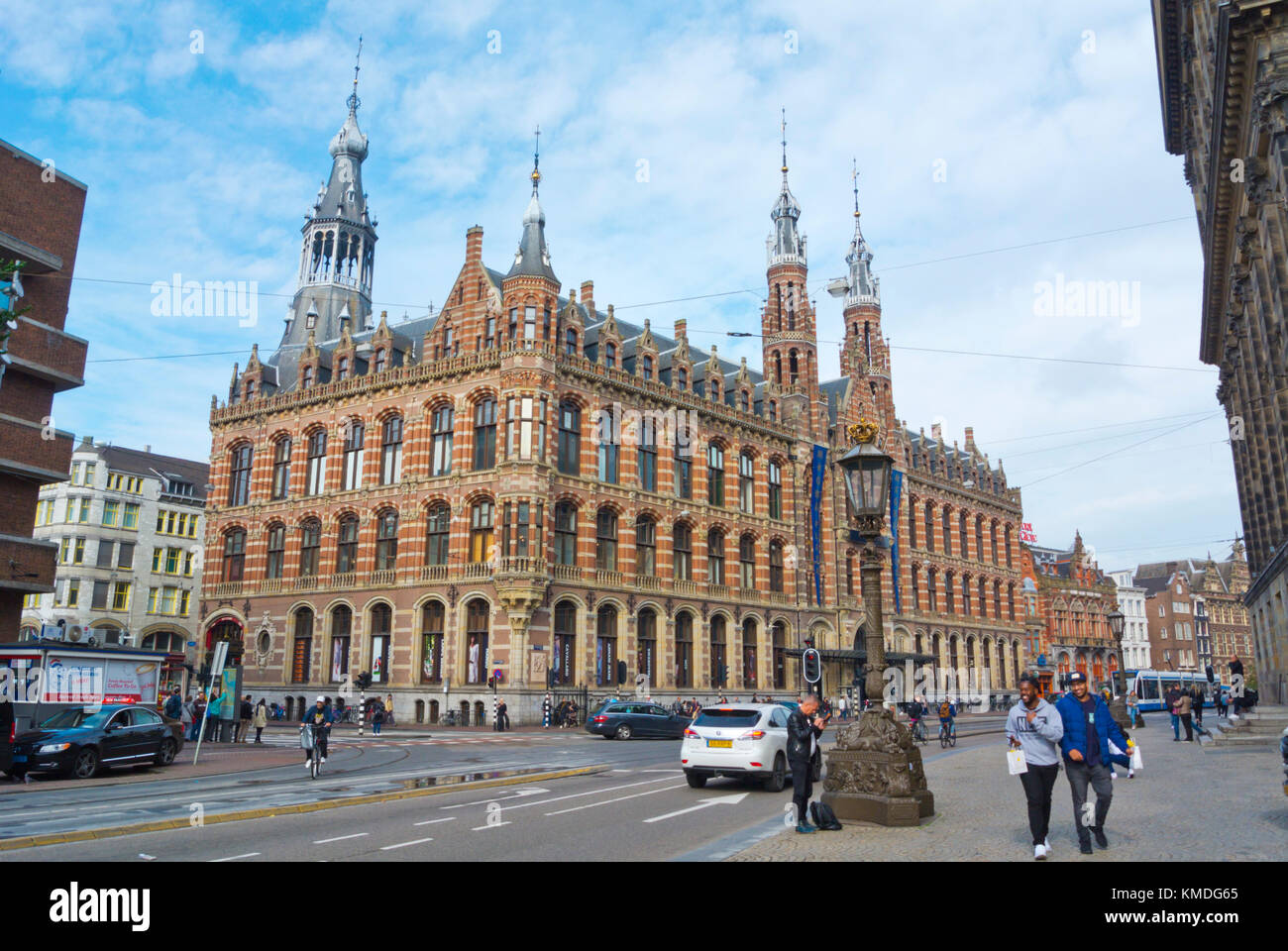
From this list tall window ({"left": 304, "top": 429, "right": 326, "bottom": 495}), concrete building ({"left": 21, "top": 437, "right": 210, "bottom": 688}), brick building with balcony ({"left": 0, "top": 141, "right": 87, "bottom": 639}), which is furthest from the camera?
concrete building ({"left": 21, "top": 437, "right": 210, "bottom": 688})

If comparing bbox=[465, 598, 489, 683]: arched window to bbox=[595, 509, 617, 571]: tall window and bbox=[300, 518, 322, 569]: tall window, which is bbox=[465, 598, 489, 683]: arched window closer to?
bbox=[595, 509, 617, 571]: tall window

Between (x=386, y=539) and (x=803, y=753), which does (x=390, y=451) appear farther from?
(x=803, y=753)

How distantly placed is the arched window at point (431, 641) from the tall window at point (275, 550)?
11.3m

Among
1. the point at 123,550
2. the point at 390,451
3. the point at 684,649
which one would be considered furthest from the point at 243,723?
the point at 123,550

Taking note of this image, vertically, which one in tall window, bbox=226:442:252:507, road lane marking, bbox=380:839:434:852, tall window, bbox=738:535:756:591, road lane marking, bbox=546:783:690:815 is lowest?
road lane marking, bbox=546:783:690:815

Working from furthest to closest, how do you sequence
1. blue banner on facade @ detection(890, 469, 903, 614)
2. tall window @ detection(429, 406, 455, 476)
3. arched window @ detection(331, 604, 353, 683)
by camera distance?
blue banner on facade @ detection(890, 469, 903, 614) < arched window @ detection(331, 604, 353, 683) < tall window @ detection(429, 406, 455, 476)

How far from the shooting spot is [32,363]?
2577 centimetres

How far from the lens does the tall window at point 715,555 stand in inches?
1923

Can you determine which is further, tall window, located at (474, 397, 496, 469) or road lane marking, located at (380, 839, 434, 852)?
tall window, located at (474, 397, 496, 469)

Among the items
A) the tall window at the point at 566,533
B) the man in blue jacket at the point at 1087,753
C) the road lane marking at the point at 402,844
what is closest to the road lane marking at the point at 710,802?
the road lane marking at the point at 402,844

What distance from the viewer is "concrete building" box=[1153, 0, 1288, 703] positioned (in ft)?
68.0

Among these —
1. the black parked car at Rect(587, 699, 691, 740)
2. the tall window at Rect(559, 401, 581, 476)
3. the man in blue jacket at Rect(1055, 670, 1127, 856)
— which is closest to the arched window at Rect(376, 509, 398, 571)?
the tall window at Rect(559, 401, 581, 476)

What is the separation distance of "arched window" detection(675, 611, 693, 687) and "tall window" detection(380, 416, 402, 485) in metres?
16.0

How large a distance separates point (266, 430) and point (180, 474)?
25.6 meters
